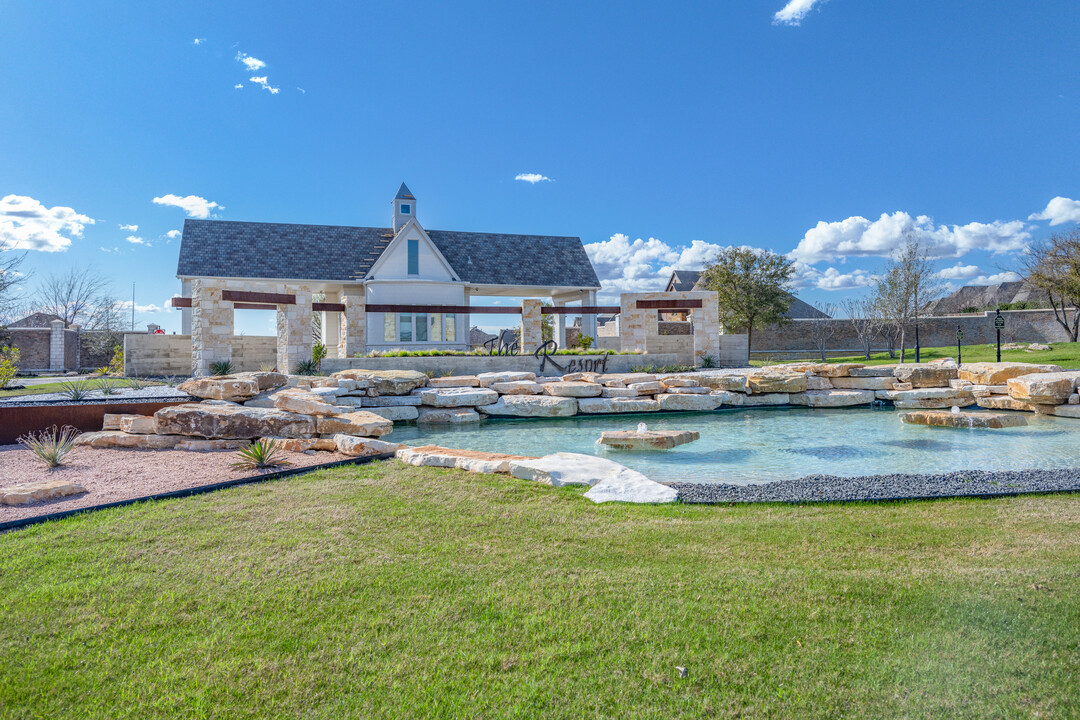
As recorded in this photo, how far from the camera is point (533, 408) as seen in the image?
12.1 meters

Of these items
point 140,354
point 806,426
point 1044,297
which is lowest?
point 806,426

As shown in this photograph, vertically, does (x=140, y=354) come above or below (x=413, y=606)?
above

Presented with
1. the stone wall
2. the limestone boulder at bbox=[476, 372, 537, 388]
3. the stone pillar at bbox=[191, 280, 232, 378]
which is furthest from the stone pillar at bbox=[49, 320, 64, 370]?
the stone wall

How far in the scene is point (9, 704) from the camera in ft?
7.39

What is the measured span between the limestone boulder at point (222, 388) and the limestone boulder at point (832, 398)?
455 inches

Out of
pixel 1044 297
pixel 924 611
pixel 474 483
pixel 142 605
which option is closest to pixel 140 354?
pixel 474 483

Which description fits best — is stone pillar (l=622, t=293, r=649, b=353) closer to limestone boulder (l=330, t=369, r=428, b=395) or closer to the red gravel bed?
limestone boulder (l=330, t=369, r=428, b=395)

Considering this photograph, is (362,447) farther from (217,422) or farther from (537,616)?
(537,616)

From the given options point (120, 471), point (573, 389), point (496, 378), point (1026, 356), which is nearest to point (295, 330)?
point (496, 378)

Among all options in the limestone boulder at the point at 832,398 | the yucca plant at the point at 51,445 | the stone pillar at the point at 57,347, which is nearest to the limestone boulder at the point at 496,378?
the limestone boulder at the point at 832,398

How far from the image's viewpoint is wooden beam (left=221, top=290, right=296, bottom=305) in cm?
1404

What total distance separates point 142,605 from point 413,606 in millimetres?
1435

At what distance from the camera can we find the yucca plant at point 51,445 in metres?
6.00

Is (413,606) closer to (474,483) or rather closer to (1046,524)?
(474,483)
